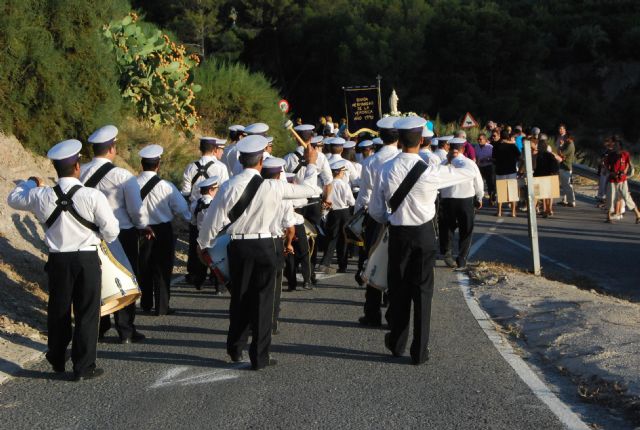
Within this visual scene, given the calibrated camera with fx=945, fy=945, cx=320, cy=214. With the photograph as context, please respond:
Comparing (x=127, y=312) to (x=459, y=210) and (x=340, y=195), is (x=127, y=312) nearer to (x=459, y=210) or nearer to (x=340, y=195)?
(x=340, y=195)

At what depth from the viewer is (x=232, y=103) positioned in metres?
30.4

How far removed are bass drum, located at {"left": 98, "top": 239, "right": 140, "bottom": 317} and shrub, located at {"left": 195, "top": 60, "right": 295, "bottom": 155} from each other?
2079 cm

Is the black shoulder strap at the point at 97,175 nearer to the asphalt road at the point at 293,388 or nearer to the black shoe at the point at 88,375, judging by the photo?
the asphalt road at the point at 293,388

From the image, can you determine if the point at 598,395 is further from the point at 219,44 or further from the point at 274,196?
the point at 219,44

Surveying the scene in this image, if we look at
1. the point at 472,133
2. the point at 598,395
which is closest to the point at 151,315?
the point at 598,395

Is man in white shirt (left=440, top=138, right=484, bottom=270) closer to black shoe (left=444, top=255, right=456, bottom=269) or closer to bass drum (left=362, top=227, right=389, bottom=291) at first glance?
black shoe (left=444, top=255, right=456, bottom=269)

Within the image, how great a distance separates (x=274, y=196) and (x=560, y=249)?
35.4ft

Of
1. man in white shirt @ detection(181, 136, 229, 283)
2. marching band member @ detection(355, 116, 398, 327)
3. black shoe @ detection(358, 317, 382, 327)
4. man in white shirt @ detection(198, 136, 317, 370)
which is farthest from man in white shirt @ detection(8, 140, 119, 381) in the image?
man in white shirt @ detection(181, 136, 229, 283)

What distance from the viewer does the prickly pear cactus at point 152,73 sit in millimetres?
22312

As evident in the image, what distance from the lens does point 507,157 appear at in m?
23.7

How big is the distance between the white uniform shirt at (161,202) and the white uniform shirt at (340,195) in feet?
12.5

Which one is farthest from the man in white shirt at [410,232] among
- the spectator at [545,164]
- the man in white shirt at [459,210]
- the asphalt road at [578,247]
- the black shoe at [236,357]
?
the spectator at [545,164]

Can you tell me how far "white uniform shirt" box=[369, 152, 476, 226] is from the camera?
8562 millimetres

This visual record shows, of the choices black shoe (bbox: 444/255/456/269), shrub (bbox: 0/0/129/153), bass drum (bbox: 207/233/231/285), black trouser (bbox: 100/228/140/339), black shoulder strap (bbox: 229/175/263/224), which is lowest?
black shoe (bbox: 444/255/456/269)
